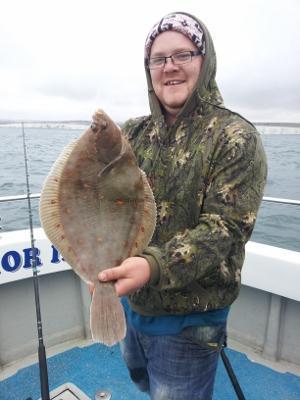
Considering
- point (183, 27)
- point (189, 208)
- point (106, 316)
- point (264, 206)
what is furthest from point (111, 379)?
point (264, 206)

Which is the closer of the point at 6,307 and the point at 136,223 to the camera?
the point at 136,223

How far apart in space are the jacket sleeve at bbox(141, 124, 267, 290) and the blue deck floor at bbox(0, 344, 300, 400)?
2642 mm

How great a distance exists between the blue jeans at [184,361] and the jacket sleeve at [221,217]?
51 centimetres

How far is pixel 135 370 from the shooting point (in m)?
2.50

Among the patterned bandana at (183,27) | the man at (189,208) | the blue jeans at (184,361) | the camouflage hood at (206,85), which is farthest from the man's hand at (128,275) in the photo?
the patterned bandana at (183,27)

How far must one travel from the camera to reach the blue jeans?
2.09 m

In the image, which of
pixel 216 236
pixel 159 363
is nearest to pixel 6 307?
pixel 159 363

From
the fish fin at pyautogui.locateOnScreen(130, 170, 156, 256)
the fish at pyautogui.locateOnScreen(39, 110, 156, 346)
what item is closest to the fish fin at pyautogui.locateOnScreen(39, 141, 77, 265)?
the fish at pyautogui.locateOnScreen(39, 110, 156, 346)

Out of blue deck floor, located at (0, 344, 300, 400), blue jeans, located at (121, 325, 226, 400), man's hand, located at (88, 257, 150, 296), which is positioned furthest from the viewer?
blue deck floor, located at (0, 344, 300, 400)

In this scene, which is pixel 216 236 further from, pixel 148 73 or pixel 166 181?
pixel 148 73

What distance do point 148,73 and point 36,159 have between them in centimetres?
1770

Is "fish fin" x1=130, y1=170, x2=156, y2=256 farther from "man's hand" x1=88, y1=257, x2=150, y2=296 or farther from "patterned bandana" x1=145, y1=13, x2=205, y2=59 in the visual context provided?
"patterned bandana" x1=145, y1=13, x2=205, y2=59

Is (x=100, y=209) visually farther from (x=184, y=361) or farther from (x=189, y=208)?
(x=184, y=361)

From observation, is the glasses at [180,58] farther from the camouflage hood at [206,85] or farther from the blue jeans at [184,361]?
the blue jeans at [184,361]
